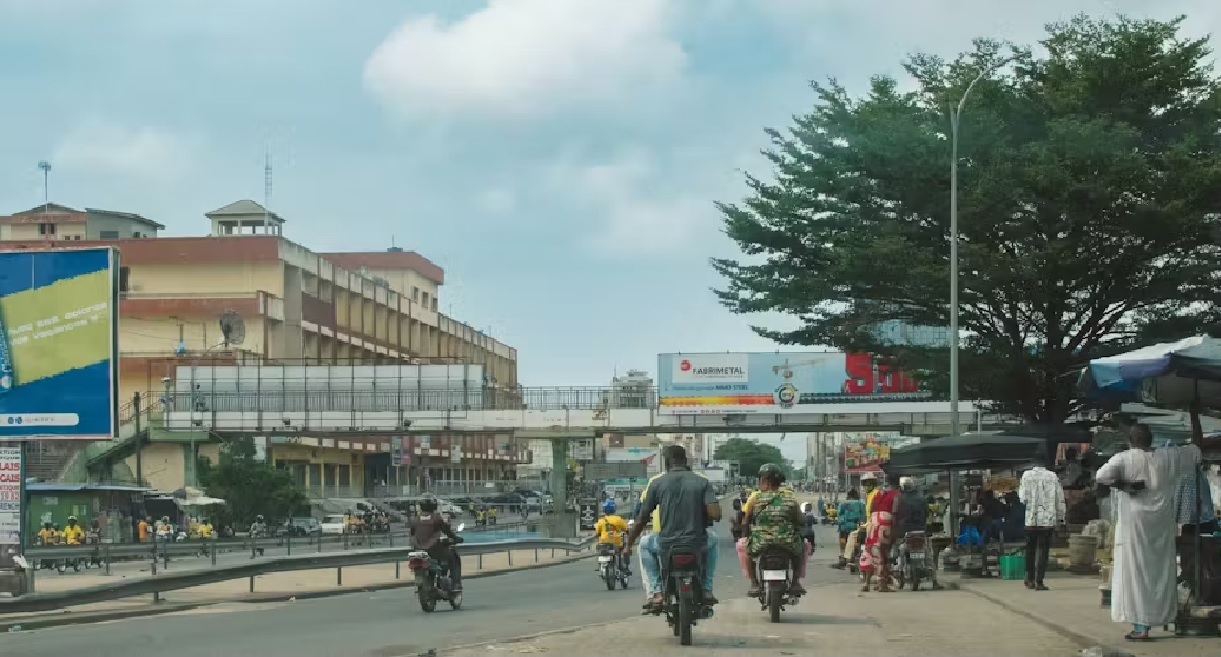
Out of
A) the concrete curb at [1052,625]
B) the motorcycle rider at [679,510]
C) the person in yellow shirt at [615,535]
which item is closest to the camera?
the concrete curb at [1052,625]

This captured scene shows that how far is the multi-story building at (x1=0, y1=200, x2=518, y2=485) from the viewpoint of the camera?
80312 millimetres

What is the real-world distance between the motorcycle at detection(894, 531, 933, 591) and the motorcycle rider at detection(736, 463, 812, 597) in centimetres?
704

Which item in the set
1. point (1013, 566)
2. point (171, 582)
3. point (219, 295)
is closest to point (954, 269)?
point (1013, 566)

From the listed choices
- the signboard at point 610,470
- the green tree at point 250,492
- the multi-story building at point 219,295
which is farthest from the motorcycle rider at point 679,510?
the multi-story building at point 219,295

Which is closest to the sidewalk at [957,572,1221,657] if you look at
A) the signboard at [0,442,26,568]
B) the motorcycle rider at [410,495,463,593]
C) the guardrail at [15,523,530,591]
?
the motorcycle rider at [410,495,463,593]

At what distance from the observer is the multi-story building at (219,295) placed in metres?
80.3

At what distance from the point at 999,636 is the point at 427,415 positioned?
55.2 metres

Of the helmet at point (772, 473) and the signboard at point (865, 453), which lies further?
the signboard at point (865, 453)

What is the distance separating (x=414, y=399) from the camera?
225ft

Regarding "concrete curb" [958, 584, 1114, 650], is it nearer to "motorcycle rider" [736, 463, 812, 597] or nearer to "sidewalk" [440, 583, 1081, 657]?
"sidewalk" [440, 583, 1081, 657]

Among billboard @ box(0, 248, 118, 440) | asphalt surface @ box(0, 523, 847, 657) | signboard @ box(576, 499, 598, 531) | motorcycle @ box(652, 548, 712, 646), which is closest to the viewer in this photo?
motorcycle @ box(652, 548, 712, 646)

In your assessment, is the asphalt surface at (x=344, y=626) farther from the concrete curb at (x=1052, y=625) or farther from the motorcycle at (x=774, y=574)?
the concrete curb at (x=1052, y=625)

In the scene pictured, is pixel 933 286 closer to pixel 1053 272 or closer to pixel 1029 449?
pixel 1053 272

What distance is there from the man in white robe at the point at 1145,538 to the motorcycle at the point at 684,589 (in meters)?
3.53
